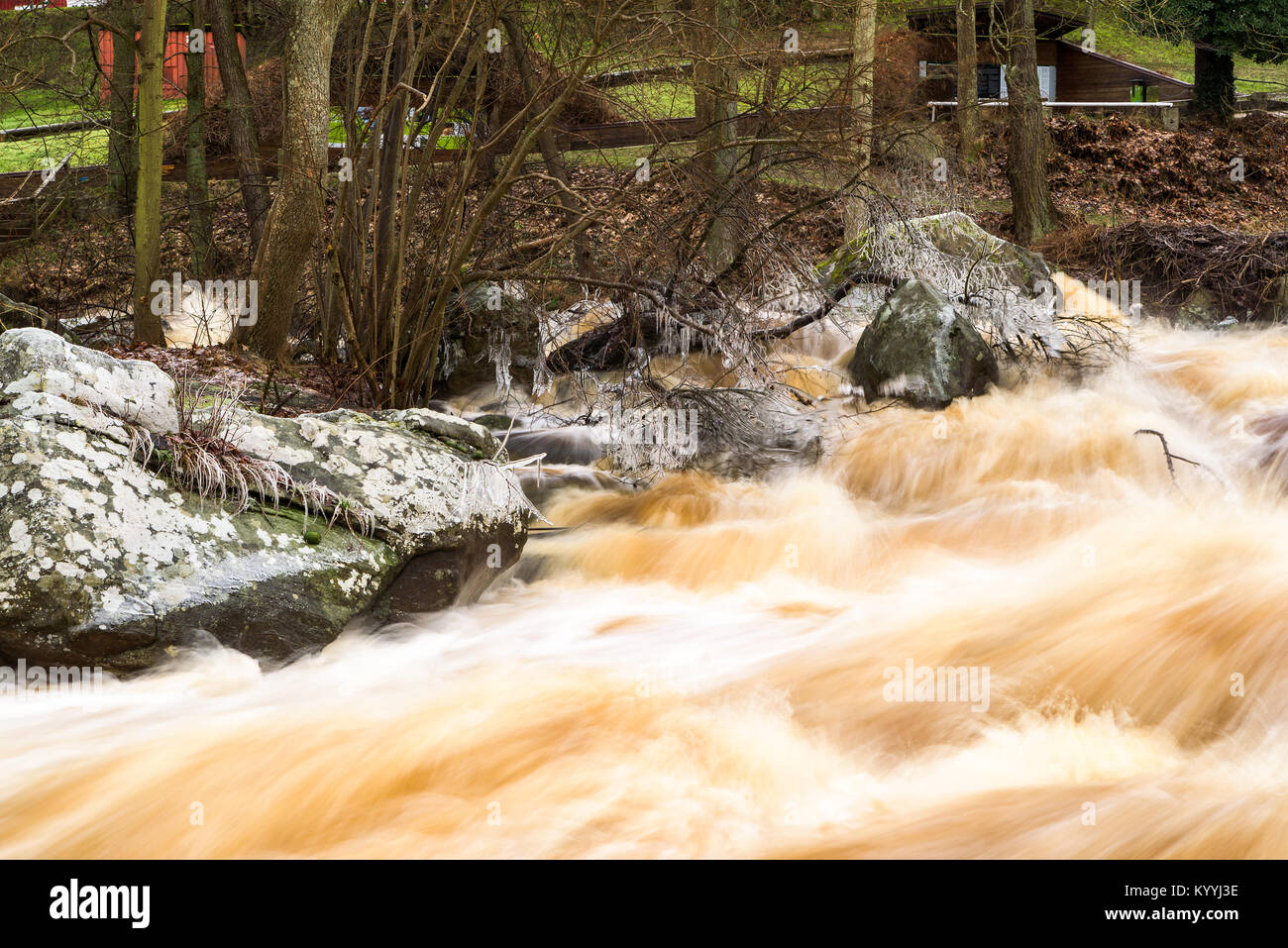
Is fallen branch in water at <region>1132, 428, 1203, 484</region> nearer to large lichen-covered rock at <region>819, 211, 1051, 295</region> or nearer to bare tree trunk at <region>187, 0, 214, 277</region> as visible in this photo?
large lichen-covered rock at <region>819, 211, 1051, 295</region>

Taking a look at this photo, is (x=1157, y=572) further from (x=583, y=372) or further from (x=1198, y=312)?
(x=1198, y=312)

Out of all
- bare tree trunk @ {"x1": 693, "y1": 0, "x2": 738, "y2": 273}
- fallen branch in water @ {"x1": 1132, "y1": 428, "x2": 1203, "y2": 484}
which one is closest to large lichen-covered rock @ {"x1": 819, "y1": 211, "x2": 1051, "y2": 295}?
bare tree trunk @ {"x1": 693, "y1": 0, "x2": 738, "y2": 273}

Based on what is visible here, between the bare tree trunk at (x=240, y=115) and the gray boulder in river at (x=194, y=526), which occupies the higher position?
the bare tree trunk at (x=240, y=115)

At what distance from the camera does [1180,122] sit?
74.9 feet

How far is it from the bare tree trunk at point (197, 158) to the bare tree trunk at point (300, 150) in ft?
15.8

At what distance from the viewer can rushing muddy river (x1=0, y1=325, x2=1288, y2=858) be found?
4027mm

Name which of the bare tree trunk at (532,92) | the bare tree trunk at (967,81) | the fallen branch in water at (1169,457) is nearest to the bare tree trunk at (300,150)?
the bare tree trunk at (532,92)

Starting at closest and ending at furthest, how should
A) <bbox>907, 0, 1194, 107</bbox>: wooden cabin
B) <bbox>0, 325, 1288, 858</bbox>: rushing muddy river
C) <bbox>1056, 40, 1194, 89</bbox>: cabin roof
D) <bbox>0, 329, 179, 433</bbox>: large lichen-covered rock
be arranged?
<bbox>0, 325, 1288, 858</bbox>: rushing muddy river
<bbox>0, 329, 179, 433</bbox>: large lichen-covered rock
<bbox>907, 0, 1194, 107</bbox>: wooden cabin
<bbox>1056, 40, 1194, 89</bbox>: cabin roof

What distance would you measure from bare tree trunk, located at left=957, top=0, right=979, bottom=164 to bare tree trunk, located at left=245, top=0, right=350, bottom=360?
1207 centimetres

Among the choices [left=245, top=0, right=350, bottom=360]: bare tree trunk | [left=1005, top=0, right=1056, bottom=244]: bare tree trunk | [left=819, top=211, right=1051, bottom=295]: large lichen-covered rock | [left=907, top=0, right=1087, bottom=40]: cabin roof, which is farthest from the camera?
[left=907, top=0, right=1087, bottom=40]: cabin roof

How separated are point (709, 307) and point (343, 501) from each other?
12.8ft

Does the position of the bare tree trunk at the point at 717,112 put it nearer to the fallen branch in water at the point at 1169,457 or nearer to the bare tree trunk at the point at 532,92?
the bare tree trunk at the point at 532,92

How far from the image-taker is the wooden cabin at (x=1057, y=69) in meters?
26.3

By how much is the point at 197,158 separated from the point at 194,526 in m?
10.2
